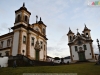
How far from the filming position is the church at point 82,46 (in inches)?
1581

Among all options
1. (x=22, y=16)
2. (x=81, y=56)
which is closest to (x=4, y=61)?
(x=22, y=16)

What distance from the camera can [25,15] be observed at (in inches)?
1240

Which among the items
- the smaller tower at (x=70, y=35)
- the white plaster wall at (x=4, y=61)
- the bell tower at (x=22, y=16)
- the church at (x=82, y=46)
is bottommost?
the white plaster wall at (x=4, y=61)

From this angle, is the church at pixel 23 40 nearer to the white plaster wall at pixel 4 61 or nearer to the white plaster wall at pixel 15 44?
the white plaster wall at pixel 15 44

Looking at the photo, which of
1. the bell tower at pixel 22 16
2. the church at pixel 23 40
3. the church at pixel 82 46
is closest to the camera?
the church at pixel 23 40

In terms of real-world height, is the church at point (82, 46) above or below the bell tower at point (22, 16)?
below

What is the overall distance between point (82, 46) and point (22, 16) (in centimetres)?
2413

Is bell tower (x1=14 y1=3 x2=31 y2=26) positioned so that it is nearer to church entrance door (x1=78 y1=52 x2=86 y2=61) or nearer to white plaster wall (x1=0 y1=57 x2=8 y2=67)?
white plaster wall (x1=0 y1=57 x2=8 y2=67)

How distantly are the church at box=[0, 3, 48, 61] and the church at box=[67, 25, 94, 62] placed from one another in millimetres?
13147

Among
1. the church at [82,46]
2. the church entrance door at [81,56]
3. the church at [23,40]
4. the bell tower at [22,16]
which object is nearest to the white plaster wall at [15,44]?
the church at [23,40]

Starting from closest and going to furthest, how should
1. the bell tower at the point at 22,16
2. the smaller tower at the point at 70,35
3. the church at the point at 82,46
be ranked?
the bell tower at the point at 22,16 → the church at the point at 82,46 → the smaller tower at the point at 70,35

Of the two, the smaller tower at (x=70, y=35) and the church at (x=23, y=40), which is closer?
the church at (x=23, y=40)

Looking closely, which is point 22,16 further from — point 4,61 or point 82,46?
point 82,46

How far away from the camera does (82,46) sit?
42188 mm
